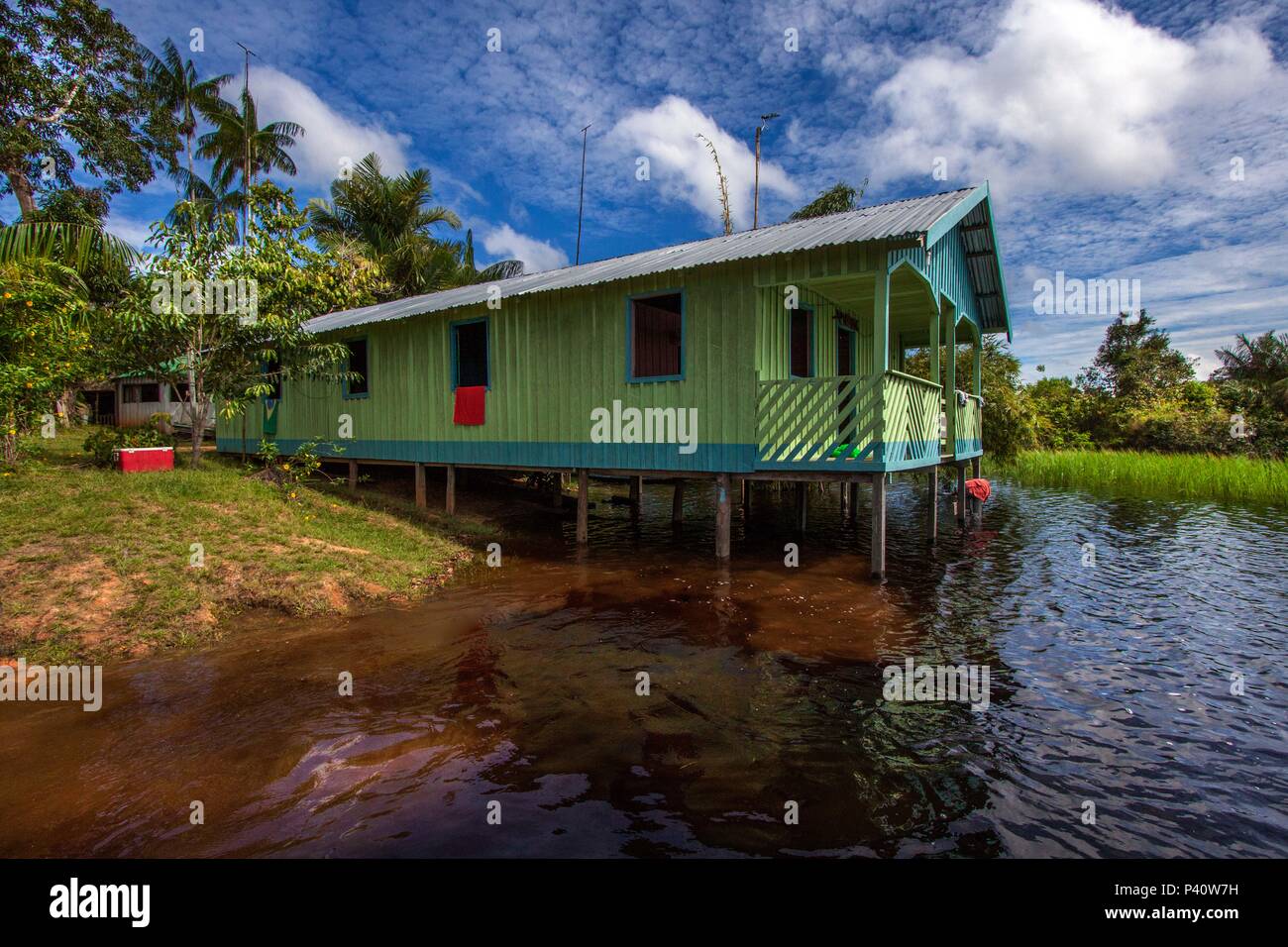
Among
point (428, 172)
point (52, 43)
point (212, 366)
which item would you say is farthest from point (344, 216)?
point (212, 366)

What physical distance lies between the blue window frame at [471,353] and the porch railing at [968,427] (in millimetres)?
9948

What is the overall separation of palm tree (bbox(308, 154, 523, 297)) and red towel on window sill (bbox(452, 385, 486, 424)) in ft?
57.6

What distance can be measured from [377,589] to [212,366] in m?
7.27

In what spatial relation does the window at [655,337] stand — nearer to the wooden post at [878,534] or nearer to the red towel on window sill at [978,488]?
the wooden post at [878,534]

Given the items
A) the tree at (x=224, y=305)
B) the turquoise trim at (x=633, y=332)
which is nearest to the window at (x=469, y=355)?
the tree at (x=224, y=305)

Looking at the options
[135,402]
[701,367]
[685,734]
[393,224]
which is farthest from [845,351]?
[135,402]

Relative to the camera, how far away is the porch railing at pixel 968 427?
14.4 m

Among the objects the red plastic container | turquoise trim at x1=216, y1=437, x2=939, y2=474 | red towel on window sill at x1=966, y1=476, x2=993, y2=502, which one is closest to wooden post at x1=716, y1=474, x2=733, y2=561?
turquoise trim at x1=216, y1=437, x2=939, y2=474

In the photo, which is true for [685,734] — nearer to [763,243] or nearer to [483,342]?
[763,243]

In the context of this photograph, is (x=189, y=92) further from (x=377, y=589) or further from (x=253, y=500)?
(x=377, y=589)

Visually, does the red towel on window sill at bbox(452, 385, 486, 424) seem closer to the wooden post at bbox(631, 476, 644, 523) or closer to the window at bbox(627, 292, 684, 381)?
A: the window at bbox(627, 292, 684, 381)

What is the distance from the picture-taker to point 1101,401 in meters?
32.6

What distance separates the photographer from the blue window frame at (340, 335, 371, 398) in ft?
49.4

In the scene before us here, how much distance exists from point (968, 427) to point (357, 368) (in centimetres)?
1444
